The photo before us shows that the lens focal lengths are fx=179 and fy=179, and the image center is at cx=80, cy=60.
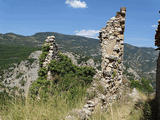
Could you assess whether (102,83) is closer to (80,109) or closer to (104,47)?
(80,109)

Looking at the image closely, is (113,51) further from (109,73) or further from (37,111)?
(37,111)

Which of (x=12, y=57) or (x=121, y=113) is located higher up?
(x=12, y=57)

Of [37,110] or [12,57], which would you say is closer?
[37,110]

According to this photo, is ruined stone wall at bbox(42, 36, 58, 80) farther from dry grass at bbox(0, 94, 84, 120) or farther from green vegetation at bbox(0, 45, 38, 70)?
green vegetation at bbox(0, 45, 38, 70)

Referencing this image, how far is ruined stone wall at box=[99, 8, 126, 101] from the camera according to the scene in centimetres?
742

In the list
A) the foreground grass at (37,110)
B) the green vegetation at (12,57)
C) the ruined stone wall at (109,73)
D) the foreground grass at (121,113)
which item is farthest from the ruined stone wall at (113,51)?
the green vegetation at (12,57)

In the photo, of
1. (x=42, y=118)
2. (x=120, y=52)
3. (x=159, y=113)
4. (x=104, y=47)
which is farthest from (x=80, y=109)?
(x=104, y=47)

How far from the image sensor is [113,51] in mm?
8391

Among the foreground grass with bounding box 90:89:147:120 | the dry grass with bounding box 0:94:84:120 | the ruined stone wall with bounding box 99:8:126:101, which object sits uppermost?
the ruined stone wall with bounding box 99:8:126:101

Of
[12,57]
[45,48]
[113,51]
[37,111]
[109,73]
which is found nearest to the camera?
[37,111]

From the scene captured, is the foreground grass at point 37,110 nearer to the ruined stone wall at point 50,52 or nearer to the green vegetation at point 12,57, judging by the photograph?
the ruined stone wall at point 50,52

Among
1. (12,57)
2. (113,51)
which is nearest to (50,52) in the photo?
(113,51)

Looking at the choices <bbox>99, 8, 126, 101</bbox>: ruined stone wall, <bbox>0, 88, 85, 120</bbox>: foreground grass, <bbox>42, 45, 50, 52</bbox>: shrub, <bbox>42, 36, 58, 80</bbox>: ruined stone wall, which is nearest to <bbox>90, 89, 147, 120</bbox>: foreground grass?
<bbox>0, 88, 85, 120</bbox>: foreground grass

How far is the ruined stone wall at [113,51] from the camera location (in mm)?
7418
